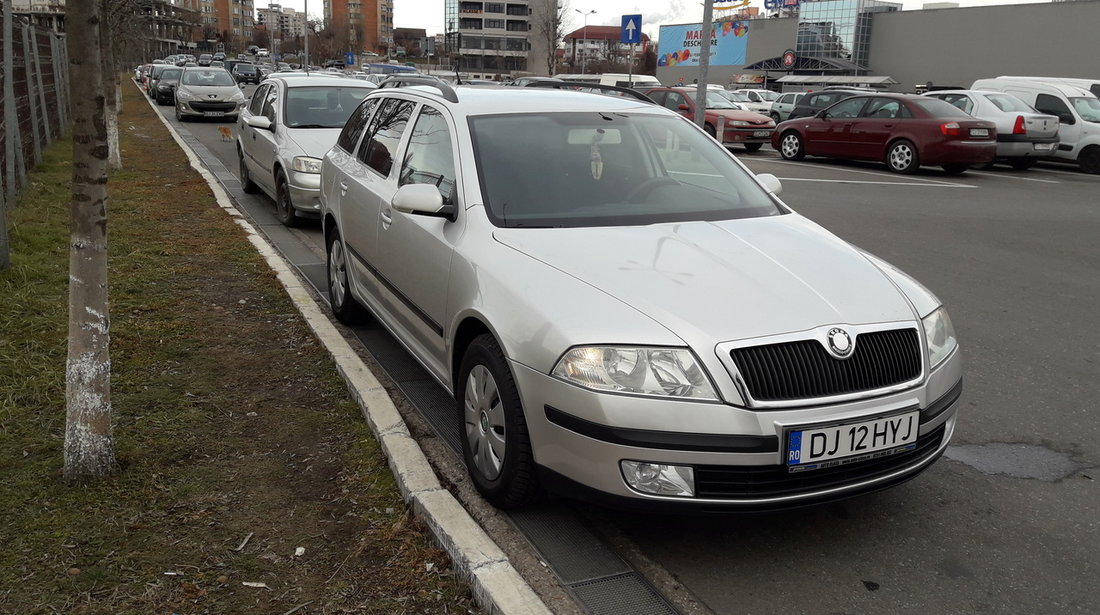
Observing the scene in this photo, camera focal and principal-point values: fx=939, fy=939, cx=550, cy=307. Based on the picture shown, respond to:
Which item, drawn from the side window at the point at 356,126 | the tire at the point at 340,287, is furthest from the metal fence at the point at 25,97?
the tire at the point at 340,287

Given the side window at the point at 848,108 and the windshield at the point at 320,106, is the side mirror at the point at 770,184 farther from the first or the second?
the side window at the point at 848,108

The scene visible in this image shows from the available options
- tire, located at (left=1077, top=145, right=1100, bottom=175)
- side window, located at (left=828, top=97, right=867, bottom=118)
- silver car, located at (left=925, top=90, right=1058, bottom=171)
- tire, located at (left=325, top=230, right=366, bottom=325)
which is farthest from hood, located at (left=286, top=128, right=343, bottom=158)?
tire, located at (left=1077, top=145, right=1100, bottom=175)

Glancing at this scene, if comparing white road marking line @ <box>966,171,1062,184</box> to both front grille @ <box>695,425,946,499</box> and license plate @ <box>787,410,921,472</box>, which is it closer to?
license plate @ <box>787,410,921,472</box>

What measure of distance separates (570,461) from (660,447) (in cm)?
33

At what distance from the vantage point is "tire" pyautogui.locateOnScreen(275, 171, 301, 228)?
388 inches

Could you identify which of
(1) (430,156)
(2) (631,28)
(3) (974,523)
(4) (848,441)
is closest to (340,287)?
(1) (430,156)

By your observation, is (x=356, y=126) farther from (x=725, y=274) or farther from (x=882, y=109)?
(x=882, y=109)

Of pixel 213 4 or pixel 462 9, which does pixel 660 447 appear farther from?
pixel 213 4

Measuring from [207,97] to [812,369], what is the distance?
1024 inches

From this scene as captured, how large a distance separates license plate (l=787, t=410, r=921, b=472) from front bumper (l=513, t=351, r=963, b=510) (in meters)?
0.03

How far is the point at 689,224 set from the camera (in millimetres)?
4195

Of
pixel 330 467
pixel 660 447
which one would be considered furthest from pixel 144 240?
pixel 660 447

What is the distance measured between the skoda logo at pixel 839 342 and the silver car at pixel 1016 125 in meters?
17.1

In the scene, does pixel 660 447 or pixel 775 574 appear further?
pixel 775 574
